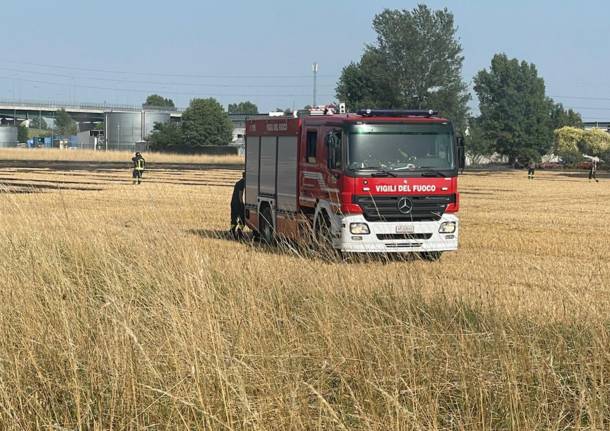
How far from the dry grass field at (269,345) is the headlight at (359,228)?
5.76 metres

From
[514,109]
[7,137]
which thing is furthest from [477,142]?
[7,137]

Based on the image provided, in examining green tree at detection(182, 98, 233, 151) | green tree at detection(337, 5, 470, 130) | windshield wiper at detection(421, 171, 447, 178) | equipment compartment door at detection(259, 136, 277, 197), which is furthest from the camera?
green tree at detection(182, 98, 233, 151)

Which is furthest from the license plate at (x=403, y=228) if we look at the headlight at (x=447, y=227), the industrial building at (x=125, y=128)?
the industrial building at (x=125, y=128)

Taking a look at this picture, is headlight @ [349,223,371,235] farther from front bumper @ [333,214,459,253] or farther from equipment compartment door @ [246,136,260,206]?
equipment compartment door @ [246,136,260,206]

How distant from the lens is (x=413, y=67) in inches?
4033

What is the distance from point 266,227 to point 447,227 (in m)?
4.55

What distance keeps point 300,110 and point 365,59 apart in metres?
88.2

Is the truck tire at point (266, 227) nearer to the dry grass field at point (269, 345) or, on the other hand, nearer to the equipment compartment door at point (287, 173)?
the equipment compartment door at point (287, 173)

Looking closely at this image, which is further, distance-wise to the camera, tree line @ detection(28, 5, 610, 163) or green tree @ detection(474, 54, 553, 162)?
green tree @ detection(474, 54, 553, 162)

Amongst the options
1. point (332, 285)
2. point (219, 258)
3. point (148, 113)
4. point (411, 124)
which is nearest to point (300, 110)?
point (411, 124)

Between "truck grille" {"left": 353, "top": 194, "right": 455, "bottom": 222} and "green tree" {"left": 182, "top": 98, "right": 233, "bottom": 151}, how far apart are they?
118777 millimetres

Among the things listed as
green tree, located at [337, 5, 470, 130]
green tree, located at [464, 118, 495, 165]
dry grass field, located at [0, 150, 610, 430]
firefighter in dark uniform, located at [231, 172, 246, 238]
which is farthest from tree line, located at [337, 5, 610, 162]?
dry grass field, located at [0, 150, 610, 430]

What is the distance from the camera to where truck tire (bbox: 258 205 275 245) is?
19.5 metres

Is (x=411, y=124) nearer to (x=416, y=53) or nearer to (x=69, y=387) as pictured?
(x=69, y=387)
